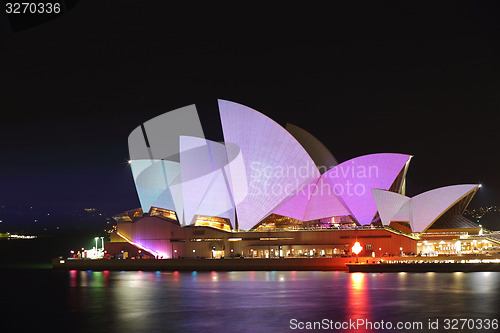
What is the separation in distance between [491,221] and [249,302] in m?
74.7

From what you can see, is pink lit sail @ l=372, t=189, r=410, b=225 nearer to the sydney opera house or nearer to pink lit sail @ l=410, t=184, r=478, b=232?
the sydney opera house

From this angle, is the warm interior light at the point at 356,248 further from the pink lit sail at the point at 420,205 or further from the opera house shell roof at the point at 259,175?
the pink lit sail at the point at 420,205

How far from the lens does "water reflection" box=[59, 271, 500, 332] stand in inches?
1039

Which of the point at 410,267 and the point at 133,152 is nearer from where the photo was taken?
the point at 410,267

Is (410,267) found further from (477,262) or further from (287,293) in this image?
(287,293)

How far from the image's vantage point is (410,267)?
47.0m

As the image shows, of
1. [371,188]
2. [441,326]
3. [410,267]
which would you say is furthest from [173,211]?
[441,326]

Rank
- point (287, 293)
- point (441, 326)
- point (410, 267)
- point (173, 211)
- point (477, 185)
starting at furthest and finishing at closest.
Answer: point (173, 211) → point (477, 185) → point (410, 267) → point (287, 293) → point (441, 326)

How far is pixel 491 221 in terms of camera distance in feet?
315

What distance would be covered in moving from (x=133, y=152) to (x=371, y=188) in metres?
20.7

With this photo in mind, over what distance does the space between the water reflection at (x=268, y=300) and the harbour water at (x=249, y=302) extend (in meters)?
0.04

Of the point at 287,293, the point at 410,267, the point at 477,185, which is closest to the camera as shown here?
the point at 287,293

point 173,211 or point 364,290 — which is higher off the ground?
point 173,211

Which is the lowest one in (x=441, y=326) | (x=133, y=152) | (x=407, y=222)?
(x=441, y=326)
